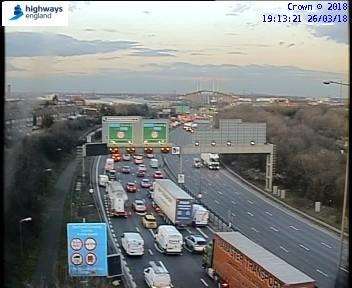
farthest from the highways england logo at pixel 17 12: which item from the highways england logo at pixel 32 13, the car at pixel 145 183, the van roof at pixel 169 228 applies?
the van roof at pixel 169 228

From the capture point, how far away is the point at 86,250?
2.65 m

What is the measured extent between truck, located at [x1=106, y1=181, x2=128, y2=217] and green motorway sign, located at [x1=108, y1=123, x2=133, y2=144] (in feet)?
0.79

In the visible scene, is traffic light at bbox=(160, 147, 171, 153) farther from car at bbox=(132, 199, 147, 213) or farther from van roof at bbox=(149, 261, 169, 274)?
van roof at bbox=(149, 261, 169, 274)

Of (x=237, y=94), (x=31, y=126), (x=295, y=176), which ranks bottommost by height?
(x=295, y=176)

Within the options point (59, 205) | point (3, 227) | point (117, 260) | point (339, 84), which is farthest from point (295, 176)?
point (3, 227)

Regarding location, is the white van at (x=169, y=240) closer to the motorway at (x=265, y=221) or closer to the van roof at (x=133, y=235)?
the van roof at (x=133, y=235)

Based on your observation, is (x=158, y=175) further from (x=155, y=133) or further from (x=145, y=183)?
(x=155, y=133)

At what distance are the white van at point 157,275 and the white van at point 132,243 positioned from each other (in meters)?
0.09

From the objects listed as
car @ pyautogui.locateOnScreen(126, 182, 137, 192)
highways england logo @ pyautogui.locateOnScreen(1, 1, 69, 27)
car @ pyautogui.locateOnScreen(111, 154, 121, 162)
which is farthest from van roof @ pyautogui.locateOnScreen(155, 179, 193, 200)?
highways england logo @ pyautogui.locateOnScreen(1, 1, 69, 27)

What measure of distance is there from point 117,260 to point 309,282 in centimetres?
95

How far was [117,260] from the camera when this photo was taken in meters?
2.70

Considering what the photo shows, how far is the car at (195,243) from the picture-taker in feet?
9.02

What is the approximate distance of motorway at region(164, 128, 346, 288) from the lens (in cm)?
269

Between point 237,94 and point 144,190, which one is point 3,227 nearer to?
point 144,190
